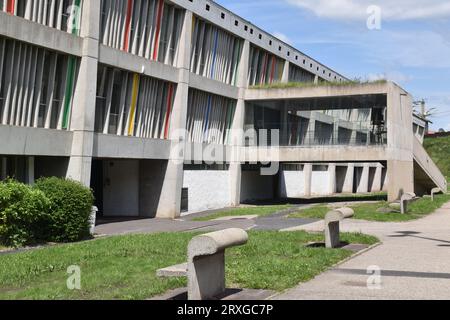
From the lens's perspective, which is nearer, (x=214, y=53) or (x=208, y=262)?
(x=208, y=262)

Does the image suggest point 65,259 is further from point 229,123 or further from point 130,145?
point 229,123

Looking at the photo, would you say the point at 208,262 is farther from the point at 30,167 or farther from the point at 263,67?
the point at 263,67

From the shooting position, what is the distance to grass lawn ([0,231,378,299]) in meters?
8.24

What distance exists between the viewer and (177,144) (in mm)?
27016

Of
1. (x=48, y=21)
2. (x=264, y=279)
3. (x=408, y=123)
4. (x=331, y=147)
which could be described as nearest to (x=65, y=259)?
(x=264, y=279)

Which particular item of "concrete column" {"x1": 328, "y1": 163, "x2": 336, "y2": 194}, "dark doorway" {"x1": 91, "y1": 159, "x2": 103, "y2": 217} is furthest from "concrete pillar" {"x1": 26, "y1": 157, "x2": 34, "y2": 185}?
"concrete column" {"x1": 328, "y1": 163, "x2": 336, "y2": 194}

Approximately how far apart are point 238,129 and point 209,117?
306 cm

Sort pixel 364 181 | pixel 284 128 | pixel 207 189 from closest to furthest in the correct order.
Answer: pixel 207 189 → pixel 284 128 → pixel 364 181

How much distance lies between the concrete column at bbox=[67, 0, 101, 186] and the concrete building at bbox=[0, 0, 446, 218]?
0.04 meters

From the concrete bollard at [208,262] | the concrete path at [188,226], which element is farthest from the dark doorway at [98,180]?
the concrete bollard at [208,262]

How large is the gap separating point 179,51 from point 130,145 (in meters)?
5.49

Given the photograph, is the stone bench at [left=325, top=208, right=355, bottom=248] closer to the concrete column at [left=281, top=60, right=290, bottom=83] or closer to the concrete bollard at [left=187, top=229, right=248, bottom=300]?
the concrete bollard at [left=187, top=229, right=248, bottom=300]

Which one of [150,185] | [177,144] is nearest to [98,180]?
[150,185]
